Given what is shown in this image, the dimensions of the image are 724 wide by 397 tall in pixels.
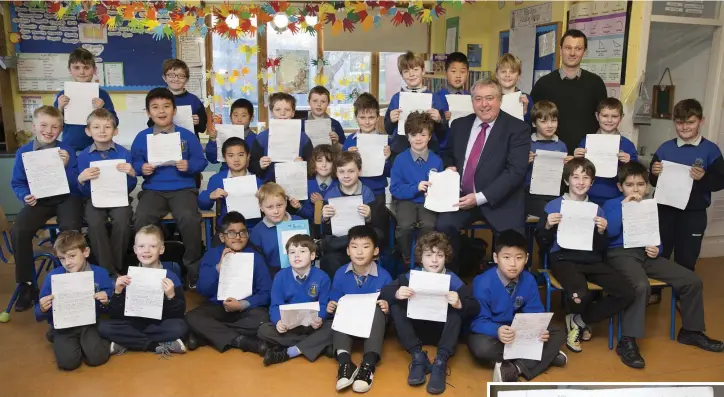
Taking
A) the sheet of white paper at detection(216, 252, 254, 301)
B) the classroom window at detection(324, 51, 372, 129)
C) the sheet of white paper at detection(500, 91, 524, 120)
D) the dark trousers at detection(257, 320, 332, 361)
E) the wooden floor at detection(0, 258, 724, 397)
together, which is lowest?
the wooden floor at detection(0, 258, 724, 397)

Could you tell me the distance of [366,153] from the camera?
4242 mm

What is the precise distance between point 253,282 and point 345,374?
0.93 meters

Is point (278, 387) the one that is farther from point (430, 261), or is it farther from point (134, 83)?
point (134, 83)

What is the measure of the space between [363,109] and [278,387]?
2.12 m

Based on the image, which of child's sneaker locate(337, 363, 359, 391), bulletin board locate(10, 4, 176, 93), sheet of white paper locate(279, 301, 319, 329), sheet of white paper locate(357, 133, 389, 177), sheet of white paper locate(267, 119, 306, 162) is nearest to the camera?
child's sneaker locate(337, 363, 359, 391)

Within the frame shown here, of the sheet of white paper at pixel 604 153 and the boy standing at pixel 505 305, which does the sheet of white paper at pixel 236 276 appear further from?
the sheet of white paper at pixel 604 153

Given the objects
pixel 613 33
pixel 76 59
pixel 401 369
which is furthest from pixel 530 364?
pixel 76 59

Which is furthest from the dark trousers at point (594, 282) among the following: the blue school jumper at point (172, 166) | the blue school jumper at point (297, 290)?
the blue school jumper at point (172, 166)

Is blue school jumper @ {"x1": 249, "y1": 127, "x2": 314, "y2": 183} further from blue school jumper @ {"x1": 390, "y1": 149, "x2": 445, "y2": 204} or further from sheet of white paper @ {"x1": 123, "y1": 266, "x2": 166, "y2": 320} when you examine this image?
sheet of white paper @ {"x1": 123, "y1": 266, "x2": 166, "y2": 320}

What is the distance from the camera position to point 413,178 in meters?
4.01

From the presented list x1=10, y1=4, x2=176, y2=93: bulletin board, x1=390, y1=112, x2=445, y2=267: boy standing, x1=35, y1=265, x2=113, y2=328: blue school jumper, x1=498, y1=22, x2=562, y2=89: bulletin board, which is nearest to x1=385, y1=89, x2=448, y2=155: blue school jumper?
x1=390, y1=112, x2=445, y2=267: boy standing

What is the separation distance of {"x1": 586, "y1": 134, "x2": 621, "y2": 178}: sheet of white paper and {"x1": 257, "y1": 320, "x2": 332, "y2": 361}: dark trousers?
2206 millimetres

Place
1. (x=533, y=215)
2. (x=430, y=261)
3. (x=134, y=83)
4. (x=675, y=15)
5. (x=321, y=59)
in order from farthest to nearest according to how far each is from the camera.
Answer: (x=321, y=59)
(x=134, y=83)
(x=675, y=15)
(x=533, y=215)
(x=430, y=261)

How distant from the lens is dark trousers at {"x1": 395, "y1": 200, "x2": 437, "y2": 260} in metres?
3.89
